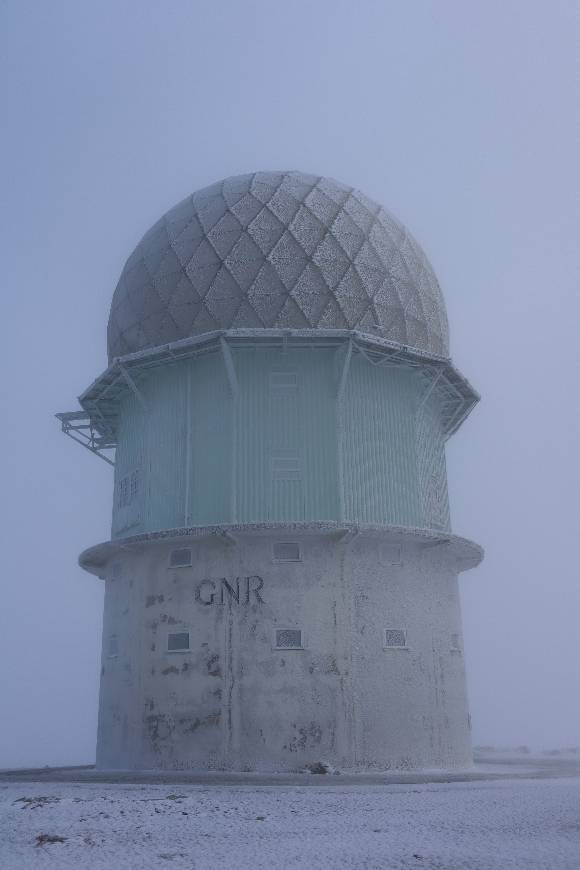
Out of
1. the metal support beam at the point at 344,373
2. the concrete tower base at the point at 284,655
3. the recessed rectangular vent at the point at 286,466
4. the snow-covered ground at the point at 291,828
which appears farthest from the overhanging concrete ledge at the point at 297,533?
the snow-covered ground at the point at 291,828

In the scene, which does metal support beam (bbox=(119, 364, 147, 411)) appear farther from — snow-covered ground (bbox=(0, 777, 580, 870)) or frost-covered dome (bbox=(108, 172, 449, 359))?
snow-covered ground (bbox=(0, 777, 580, 870))

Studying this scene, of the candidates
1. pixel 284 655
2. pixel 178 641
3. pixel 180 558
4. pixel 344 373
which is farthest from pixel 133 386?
pixel 284 655

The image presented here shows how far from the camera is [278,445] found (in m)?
20.1

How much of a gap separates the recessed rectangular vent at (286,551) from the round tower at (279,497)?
45mm

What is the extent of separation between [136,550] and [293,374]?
18.6 feet

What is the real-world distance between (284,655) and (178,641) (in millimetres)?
2447

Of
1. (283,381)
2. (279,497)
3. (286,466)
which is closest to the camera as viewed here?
(279,497)

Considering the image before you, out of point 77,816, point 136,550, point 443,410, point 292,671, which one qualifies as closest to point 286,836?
point 77,816

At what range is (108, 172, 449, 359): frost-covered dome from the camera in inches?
819

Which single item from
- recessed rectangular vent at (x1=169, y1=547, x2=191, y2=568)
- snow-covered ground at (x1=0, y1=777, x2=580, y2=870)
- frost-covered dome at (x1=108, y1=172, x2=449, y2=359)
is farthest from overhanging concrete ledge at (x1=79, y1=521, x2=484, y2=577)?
snow-covered ground at (x1=0, y1=777, x2=580, y2=870)

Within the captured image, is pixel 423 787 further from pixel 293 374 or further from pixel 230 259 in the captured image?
pixel 230 259

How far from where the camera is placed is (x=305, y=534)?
747 inches

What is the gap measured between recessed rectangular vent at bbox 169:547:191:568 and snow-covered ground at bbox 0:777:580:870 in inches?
250

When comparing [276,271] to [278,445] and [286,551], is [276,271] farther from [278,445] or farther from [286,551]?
[286,551]
